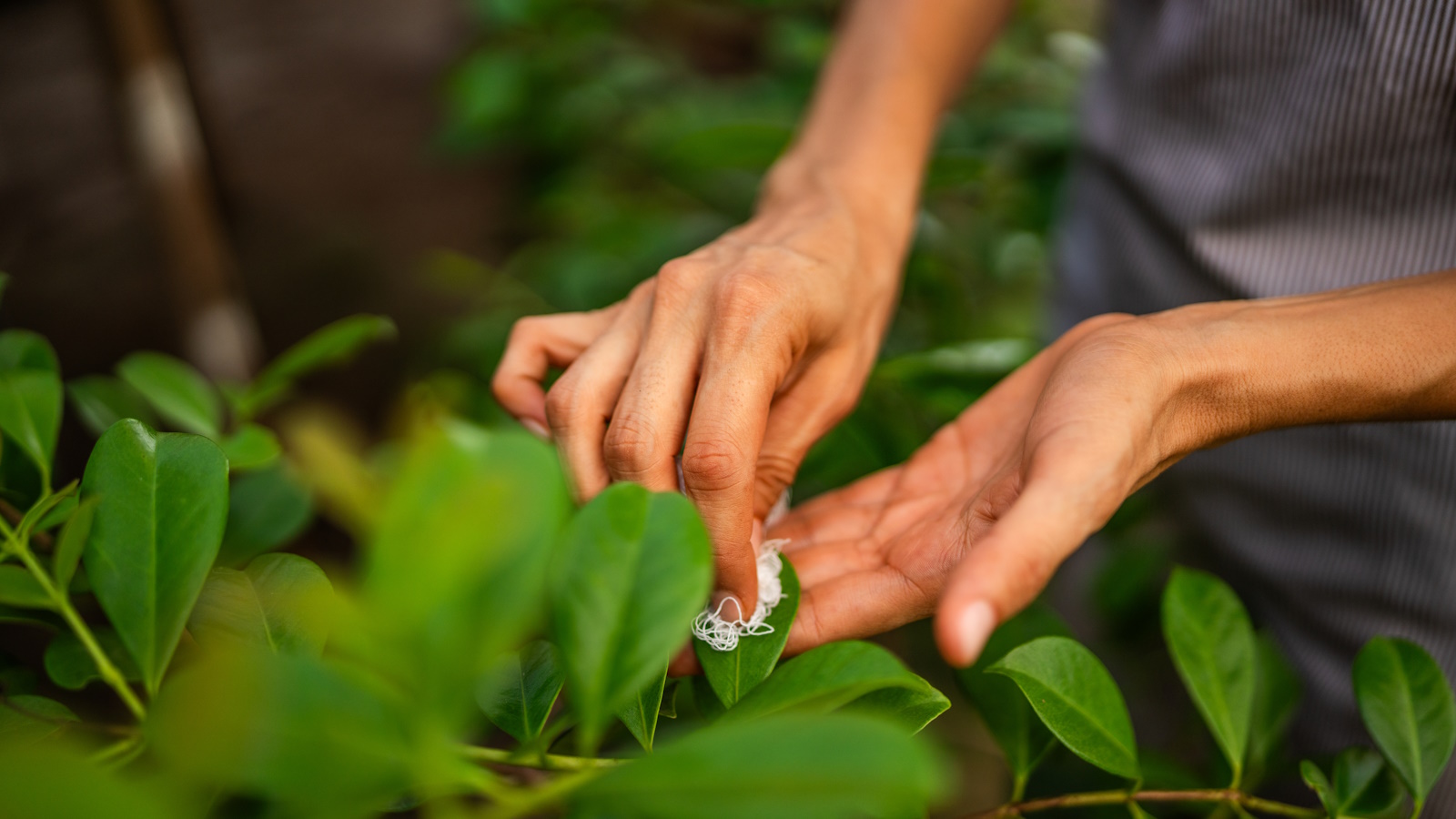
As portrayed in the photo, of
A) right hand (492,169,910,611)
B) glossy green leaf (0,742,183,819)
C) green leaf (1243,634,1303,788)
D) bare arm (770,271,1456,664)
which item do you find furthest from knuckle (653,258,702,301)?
green leaf (1243,634,1303,788)

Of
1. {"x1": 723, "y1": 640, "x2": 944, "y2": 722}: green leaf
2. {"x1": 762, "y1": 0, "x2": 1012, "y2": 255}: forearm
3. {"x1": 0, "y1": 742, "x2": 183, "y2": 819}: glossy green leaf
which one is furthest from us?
{"x1": 762, "y1": 0, "x2": 1012, "y2": 255}: forearm

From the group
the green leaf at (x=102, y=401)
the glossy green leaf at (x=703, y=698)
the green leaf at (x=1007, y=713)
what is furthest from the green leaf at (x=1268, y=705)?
the green leaf at (x=102, y=401)

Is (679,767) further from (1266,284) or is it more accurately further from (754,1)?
(754,1)

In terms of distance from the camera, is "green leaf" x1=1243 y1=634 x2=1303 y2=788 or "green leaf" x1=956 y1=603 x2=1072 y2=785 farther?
"green leaf" x1=1243 y1=634 x2=1303 y2=788

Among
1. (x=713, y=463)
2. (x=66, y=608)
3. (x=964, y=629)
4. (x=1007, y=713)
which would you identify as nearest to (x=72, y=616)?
(x=66, y=608)

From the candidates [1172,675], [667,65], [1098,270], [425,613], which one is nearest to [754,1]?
[667,65]

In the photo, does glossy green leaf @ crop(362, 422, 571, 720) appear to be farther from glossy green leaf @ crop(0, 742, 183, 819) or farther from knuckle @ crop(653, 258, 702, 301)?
knuckle @ crop(653, 258, 702, 301)
